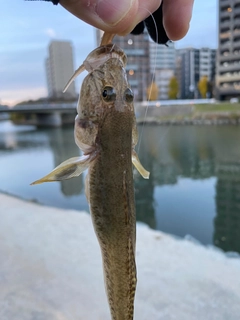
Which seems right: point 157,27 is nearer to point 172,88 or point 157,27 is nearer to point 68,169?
point 68,169

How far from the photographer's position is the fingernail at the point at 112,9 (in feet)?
3.31

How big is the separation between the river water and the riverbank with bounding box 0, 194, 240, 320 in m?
1.52

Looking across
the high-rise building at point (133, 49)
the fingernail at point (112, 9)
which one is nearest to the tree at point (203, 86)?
the high-rise building at point (133, 49)

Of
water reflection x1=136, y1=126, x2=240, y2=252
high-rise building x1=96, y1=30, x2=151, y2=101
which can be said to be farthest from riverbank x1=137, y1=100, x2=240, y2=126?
high-rise building x1=96, y1=30, x2=151, y2=101

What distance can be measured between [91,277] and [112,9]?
2.64 m

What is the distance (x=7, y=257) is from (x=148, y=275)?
5.28 feet

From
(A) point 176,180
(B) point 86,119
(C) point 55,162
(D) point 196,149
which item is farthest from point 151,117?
(B) point 86,119

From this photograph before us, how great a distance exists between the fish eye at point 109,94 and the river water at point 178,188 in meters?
1.07

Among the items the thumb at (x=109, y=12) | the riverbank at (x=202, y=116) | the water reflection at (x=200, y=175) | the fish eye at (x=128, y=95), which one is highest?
the thumb at (x=109, y=12)

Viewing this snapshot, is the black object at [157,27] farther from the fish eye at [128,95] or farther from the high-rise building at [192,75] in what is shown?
the high-rise building at [192,75]

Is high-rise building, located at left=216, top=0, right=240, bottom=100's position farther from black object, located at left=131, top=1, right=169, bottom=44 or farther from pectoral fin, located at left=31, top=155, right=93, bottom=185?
pectoral fin, located at left=31, top=155, right=93, bottom=185

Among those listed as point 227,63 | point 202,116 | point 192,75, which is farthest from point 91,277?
point 192,75

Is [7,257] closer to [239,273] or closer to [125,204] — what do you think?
[239,273]

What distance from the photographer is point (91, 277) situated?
3051 millimetres
